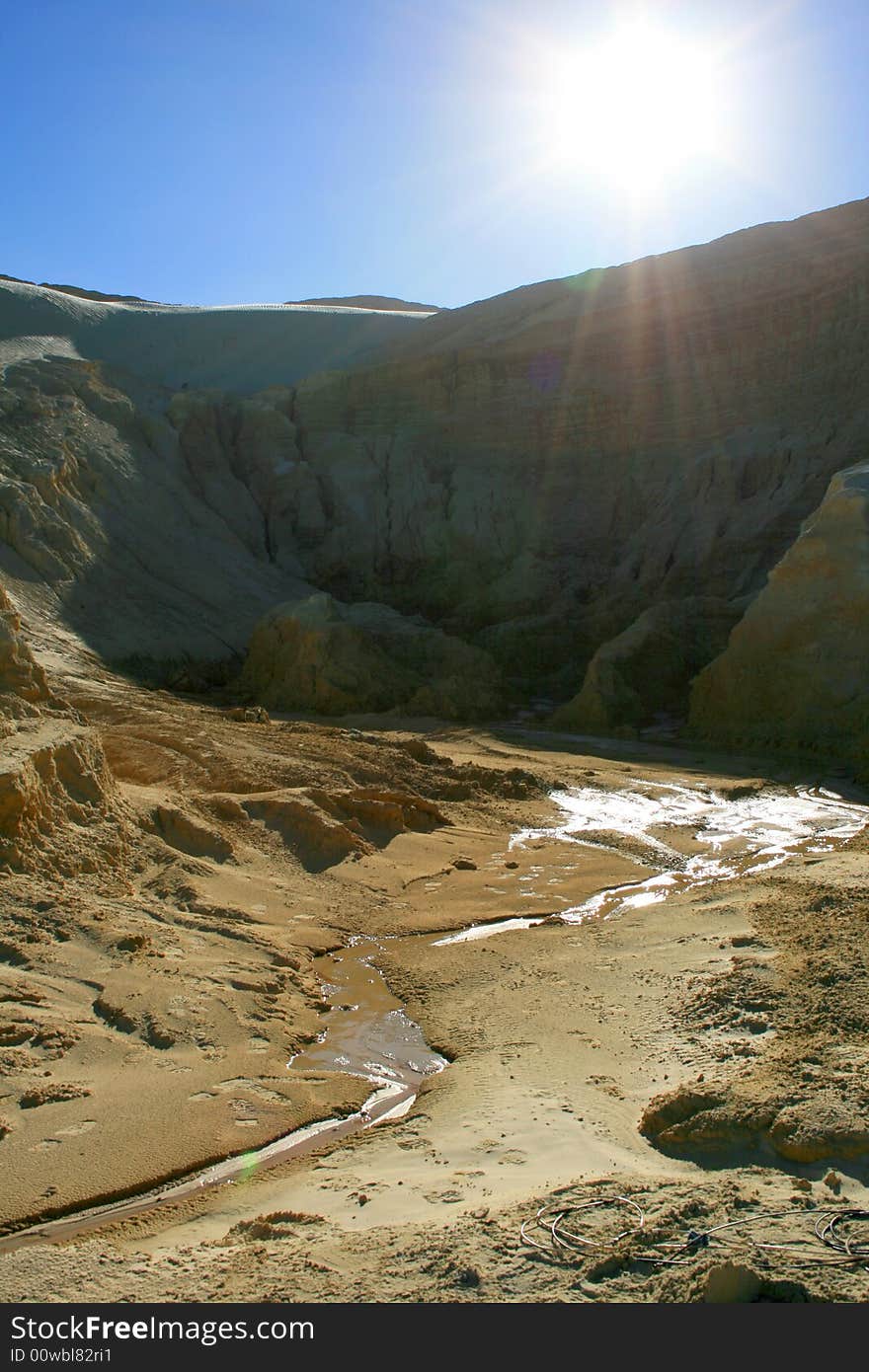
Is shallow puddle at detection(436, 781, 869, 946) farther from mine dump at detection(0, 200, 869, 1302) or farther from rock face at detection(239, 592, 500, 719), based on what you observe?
rock face at detection(239, 592, 500, 719)

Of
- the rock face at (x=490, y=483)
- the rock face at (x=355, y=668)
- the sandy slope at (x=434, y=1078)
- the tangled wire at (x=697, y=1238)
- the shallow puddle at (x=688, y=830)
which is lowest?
the shallow puddle at (x=688, y=830)

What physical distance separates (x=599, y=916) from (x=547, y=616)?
1531 cm

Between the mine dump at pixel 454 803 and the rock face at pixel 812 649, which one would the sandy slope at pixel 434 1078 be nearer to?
the mine dump at pixel 454 803

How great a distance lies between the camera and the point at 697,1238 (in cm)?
323

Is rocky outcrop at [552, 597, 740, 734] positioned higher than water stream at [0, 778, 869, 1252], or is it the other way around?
rocky outcrop at [552, 597, 740, 734]

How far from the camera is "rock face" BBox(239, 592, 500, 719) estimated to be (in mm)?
19562

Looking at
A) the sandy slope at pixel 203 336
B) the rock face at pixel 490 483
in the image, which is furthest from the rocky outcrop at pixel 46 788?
the sandy slope at pixel 203 336

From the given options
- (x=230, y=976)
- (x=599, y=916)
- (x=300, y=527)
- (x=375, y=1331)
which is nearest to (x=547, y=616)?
(x=300, y=527)

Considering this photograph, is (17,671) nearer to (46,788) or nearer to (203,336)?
(46,788)

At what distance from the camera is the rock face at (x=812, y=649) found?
55.5 ft

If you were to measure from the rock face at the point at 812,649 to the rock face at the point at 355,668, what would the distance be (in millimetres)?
4329

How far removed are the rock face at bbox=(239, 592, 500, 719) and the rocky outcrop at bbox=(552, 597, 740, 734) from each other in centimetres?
184

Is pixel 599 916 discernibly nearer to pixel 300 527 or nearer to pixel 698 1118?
pixel 698 1118

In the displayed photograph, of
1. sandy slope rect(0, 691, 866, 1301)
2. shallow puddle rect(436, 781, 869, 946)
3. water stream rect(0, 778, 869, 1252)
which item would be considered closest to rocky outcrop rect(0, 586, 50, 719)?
sandy slope rect(0, 691, 866, 1301)
